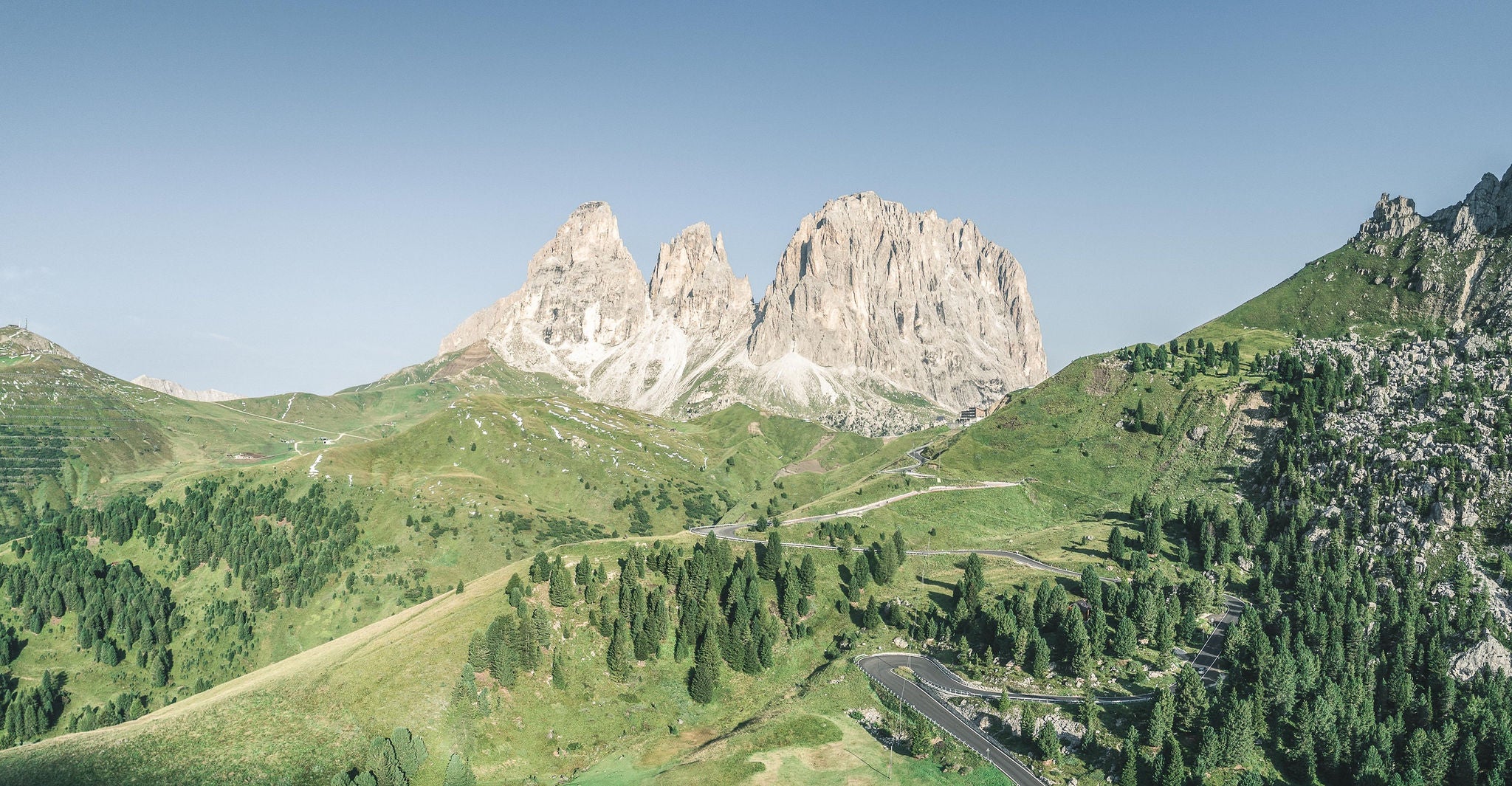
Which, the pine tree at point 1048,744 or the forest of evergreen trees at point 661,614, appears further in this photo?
the forest of evergreen trees at point 661,614

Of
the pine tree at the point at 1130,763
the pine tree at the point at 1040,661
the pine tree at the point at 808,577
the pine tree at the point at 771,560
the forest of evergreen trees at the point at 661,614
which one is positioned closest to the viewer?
the pine tree at the point at 1130,763

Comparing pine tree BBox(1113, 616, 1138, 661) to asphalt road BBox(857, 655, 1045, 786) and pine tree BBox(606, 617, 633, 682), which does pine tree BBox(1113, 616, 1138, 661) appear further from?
pine tree BBox(606, 617, 633, 682)

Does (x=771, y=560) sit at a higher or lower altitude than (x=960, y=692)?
higher

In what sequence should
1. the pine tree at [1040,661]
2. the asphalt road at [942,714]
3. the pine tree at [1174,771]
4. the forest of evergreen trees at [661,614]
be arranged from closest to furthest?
the pine tree at [1174,771] → the asphalt road at [942,714] → the pine tree at [1040,661] → the forest of evergreen trees at [661,614]

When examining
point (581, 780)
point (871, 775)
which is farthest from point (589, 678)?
point (871, 775)

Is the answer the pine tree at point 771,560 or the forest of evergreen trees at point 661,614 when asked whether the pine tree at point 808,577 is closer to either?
the forest of evergreen trees at point 661,614

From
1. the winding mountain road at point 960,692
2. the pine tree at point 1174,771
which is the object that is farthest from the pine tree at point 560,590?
the pine tree at point 1174,771

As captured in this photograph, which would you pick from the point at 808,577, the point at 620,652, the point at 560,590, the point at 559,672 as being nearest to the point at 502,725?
the point at 559,672

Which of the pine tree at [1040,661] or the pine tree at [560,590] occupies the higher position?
the pine tree at [560,590]

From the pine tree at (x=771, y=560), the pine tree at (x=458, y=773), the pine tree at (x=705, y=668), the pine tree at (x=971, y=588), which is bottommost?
the pine tree at (x=458, y=773)

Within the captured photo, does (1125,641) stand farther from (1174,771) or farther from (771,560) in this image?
(771,560)

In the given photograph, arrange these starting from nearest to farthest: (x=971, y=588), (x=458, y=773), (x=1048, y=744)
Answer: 1. (x=1048, y=744)
2. (x=458, y=773)
3. (x=971, y=588)
